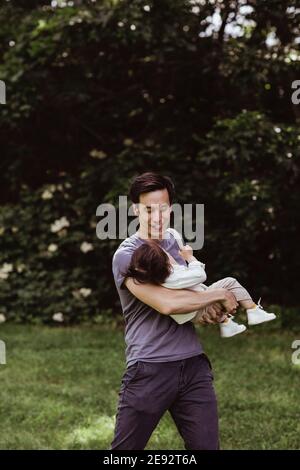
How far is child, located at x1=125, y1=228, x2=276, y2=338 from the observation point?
2.68m

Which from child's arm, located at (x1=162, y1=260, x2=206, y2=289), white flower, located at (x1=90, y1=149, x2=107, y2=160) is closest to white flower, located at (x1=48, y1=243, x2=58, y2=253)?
white flower, located at (x1=90, y1=149, x2=107, y2=160)

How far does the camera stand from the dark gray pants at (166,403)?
2781 mm

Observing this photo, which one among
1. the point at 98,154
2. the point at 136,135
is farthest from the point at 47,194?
the point at 136,135

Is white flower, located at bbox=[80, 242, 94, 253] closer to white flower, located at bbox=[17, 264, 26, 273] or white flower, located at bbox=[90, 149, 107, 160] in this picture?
white flower, located at bbox=[17, 264, 26, 273]

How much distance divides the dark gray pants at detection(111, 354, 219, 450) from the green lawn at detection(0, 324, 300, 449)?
173 centimetres

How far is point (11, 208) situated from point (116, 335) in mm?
2268

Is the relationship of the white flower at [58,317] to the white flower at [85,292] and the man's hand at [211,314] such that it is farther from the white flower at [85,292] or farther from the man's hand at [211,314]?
the man's hand at [211,314]

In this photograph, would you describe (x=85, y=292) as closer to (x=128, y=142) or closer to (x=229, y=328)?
(x=128, y=142)

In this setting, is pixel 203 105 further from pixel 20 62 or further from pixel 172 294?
pixel 172 294

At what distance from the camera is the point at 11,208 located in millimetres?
8680

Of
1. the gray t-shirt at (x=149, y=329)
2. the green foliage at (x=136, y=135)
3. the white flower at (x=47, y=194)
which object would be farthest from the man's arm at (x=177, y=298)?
the white flower at (x=47, y=194)

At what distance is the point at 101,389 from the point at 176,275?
3.19 m

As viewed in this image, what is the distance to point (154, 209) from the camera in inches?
109
